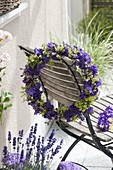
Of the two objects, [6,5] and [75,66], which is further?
[6,5]

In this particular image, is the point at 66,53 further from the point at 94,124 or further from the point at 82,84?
the point at 94,124

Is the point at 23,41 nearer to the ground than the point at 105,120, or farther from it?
farther from it

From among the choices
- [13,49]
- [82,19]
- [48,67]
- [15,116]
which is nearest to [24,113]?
[15,116]

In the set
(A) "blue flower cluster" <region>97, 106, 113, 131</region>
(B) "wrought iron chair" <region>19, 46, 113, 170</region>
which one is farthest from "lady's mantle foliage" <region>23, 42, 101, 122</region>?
(A) "blue flower cluster" <region>97, 106, 113, 131</region>

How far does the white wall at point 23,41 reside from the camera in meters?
3.35


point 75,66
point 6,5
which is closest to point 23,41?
point 6,5

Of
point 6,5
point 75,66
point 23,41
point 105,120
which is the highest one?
point 6,5

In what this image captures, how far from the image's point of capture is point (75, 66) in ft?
9.07

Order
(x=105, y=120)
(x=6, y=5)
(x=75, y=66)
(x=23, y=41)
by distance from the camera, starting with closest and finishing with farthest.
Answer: (x=75, y=66) < (x=6, y=5) < (x=105, y=120) < (x=23, y=41)

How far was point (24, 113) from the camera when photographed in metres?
3.87

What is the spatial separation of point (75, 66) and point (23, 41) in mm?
1097

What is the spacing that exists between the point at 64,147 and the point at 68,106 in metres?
1.42

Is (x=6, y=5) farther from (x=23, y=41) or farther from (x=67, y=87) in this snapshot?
(x=23, y=41)

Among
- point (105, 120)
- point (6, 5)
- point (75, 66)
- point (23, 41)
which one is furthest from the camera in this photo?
point (23, 41)
